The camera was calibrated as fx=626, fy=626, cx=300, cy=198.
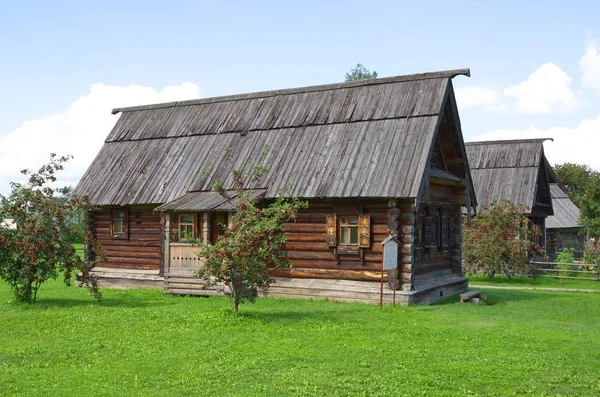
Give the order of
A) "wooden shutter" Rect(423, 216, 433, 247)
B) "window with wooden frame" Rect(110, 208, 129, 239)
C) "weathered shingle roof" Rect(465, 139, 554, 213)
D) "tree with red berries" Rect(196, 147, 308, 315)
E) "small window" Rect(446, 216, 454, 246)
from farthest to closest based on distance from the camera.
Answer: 1. "weathered shingle roof" Rect(465, 139, 554, 213)
2. "window with wooden frame" Rect(110, 208, 129, 239)
3. "small window" Rect(446, 216, 454, 246)
4. "wooden shutter" Rect(423, 216, 433, 247)
5. "tree with red berries" Rect(196, 147, 308, 315)

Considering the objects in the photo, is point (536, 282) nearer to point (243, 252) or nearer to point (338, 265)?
point (338, 265)

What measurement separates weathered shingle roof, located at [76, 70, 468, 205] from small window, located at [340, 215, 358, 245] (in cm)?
98

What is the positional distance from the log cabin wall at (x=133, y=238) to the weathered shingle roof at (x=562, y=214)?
84.5 feet

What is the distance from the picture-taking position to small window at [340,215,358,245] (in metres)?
18.5

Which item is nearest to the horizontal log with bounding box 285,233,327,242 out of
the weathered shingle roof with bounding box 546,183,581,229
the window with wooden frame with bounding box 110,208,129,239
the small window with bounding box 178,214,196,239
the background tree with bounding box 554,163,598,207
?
the small window with bounding box 178,214,196,239

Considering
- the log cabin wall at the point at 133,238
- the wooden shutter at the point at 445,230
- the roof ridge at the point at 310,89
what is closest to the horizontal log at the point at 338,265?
the wooden shutter at the point at 445,230

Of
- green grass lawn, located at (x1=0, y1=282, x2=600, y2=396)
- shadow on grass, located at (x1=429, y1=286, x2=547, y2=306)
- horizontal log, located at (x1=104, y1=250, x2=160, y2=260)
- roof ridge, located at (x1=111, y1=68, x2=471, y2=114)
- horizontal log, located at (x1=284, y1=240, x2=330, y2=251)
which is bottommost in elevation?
shadow on grass, located at (x1=429, y1=286, x2=547, y2=306)

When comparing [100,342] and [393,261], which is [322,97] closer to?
[393,261]

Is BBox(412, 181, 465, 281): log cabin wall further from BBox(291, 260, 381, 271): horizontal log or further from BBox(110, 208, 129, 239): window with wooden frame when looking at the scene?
BBox(110, 208, 129, 239): window with wooden frame

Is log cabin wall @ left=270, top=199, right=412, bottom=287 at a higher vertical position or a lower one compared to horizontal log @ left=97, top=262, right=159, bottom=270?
higher

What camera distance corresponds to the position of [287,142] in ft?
69.0

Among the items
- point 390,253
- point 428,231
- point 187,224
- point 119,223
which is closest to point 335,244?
point 390,253

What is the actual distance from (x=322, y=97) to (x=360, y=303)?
26.5 ft

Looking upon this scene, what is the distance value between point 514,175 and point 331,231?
18780 millimetres
